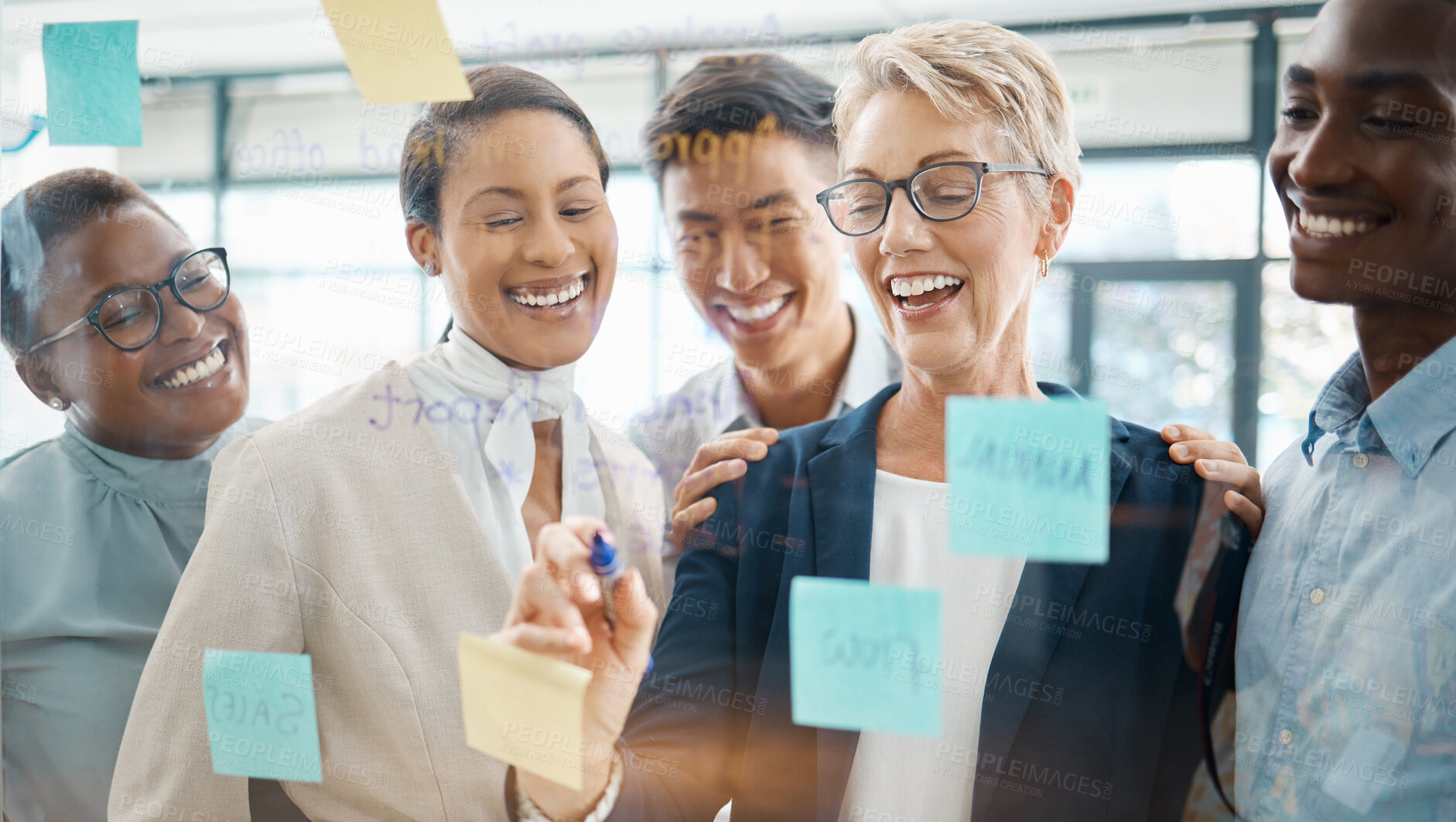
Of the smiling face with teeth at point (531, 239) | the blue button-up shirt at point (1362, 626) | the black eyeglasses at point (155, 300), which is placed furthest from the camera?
the black eyeglasses at point (155, 300)

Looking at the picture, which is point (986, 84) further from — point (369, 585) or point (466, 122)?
point (369, 585)

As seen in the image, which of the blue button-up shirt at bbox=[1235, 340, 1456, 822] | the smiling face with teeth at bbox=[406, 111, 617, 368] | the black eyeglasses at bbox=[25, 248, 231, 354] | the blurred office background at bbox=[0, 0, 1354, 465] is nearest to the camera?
the blue button-up shirt at bbox=[1235, 340, 1456, 822]

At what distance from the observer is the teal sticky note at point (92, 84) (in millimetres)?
1280

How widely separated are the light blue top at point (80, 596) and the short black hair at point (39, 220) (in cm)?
18

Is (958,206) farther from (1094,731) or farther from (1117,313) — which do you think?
(1094,731)

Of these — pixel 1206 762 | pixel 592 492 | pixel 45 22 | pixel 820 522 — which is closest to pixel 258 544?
pixel 592 492

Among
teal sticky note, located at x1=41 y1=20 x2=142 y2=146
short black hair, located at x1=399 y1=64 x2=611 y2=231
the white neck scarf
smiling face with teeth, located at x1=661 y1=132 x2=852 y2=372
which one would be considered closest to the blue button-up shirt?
smiling face with teeth, located at x1=661 y1=132 x2=852 y2=372

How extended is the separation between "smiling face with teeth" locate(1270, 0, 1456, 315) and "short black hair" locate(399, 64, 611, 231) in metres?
0.75

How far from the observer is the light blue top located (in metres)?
1.25

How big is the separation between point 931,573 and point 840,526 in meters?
0.11

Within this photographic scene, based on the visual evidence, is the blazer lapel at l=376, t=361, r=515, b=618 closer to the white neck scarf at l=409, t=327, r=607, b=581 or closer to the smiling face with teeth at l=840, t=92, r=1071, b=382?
the white neck scarf at l=409, t=327, r=607, b=581

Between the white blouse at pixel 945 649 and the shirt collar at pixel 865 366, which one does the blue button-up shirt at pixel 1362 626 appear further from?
the shirt collar at pixel 865 366

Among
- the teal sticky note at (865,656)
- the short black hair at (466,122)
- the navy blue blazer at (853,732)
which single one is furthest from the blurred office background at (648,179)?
the teal sticky note at (865,656)

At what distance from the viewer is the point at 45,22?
4.26ft
